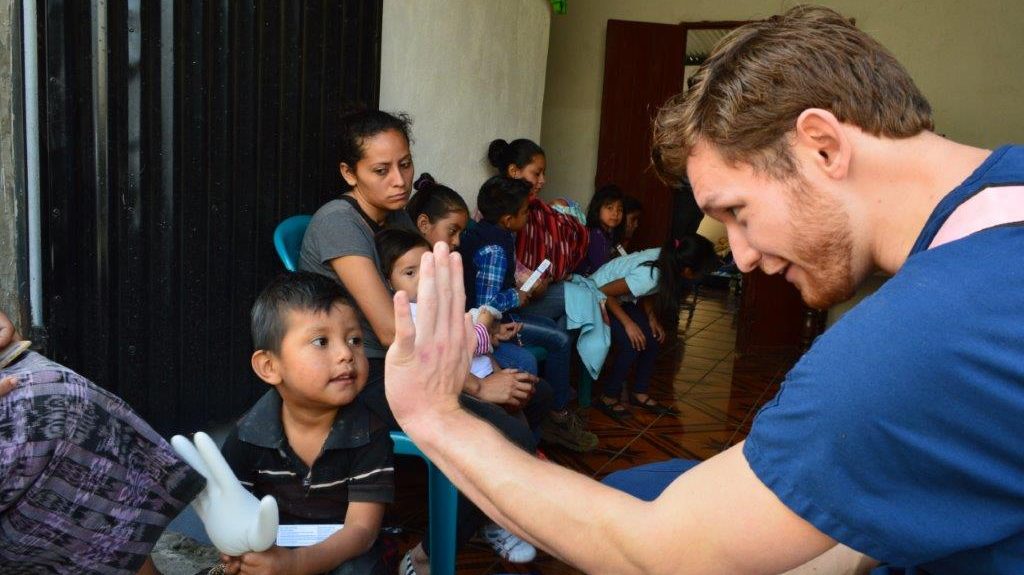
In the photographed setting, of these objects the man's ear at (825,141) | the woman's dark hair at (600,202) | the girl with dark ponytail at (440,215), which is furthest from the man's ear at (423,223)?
the man's ear at (825,141)

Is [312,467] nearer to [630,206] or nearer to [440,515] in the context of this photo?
[440,515]

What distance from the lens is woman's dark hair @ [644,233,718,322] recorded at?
4.24 meters

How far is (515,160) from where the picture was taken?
420 centimetres

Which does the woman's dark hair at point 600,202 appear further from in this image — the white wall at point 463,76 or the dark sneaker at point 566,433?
the dark sneaker at point 566,433

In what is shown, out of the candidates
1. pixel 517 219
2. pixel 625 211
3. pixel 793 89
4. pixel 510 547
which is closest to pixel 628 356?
pixel 517 219

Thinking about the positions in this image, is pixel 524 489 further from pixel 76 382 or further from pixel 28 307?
pixel 28 307

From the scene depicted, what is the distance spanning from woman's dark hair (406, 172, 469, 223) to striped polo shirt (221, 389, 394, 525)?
1.59 meters

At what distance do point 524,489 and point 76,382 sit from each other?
73 centimetres

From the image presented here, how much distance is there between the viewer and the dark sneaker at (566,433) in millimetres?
3475

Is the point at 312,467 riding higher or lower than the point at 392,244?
lower

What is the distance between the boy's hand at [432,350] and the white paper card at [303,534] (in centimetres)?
62

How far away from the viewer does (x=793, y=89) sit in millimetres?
1082

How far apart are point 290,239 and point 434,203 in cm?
73

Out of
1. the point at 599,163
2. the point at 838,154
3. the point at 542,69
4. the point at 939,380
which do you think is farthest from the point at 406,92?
the point at 599,163
